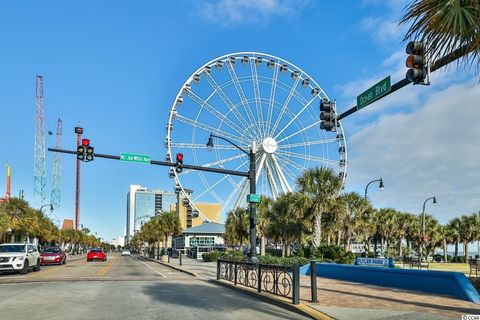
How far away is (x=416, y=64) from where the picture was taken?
1039cm

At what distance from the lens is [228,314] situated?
→ 1162cm

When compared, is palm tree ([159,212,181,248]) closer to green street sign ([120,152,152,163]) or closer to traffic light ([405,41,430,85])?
green street sign ([120,152,152,163])

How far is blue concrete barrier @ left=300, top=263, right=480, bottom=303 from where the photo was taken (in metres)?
13.5

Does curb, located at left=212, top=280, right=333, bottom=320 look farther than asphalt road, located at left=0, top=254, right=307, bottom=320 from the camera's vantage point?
No

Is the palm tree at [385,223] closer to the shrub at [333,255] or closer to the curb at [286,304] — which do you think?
the shrub at [333,255]

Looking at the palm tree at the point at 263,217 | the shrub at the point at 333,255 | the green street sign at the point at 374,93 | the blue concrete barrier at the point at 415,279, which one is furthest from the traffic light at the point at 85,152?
the palm tree at the point at 263,217

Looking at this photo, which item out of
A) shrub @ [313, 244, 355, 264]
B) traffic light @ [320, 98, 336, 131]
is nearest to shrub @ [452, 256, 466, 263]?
shrub @ [313, 244, 355, 264]

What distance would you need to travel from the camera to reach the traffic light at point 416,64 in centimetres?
984

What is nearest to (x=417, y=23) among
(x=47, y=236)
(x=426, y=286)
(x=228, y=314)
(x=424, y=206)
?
(x=228, y=314)

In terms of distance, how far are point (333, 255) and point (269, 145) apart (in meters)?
17.7

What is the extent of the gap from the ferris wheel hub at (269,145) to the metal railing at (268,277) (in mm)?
26658

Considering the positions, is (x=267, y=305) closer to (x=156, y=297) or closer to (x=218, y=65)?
(x=156, y=297)

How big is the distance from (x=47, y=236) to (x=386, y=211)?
1962 inches

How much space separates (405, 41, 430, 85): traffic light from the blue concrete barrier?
6035 millimetres
